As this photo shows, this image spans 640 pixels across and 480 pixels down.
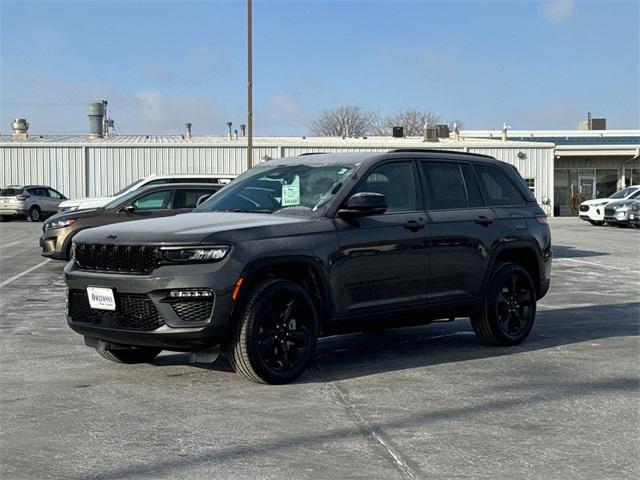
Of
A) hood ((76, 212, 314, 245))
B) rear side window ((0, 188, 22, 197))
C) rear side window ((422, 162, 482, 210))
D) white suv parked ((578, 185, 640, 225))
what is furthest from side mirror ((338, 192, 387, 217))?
rear side window ((0, 188, 22, 197))

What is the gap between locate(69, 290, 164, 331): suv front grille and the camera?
663 centimetres

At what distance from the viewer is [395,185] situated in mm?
8102

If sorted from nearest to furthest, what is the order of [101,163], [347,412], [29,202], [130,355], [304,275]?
[347,412]
[304,275]
[130,355]
[29,202]
[101,163]

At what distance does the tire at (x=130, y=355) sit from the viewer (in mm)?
7773

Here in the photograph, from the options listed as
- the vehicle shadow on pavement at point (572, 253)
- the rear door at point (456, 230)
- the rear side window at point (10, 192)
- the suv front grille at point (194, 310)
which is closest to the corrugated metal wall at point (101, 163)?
the rear side window at point (10, 192)

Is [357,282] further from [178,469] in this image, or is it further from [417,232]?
[178,469]

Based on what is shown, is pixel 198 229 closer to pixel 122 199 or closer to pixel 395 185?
pixel 395 185

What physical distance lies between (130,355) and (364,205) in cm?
237

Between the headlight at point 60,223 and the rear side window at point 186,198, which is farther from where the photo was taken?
the rear side window at point 186,198

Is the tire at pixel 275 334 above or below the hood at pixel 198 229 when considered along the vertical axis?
below

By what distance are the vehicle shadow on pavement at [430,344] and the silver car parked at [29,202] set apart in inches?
1292

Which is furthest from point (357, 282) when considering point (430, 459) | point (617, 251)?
point (617, 251)

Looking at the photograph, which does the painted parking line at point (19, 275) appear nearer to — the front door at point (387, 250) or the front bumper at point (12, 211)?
the front door at point (387, 250)

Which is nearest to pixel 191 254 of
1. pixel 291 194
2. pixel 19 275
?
pixel 291 194
